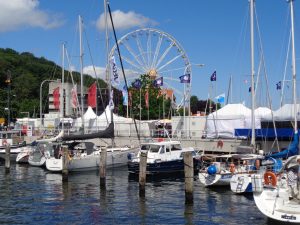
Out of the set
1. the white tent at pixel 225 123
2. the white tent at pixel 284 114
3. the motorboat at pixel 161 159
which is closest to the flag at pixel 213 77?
the white tent at pixel 225 123

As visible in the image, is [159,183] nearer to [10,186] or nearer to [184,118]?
[10,186]

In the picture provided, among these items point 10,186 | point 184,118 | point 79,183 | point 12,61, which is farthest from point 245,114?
point 12,61

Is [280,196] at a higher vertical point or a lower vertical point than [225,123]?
lower

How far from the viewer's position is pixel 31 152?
54.6m

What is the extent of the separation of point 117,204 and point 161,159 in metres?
12.6

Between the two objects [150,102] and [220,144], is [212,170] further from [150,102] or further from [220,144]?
[150,102]

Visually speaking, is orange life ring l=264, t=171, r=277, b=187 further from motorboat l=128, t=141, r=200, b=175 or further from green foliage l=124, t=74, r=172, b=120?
green foliage l=124, t=74, r=172, b=120

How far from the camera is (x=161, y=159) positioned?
42.1m

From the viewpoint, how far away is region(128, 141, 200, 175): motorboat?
41438 millimetres

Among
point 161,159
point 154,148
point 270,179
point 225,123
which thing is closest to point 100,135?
point 154,148

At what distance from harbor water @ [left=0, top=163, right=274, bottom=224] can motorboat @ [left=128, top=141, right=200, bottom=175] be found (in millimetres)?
1213

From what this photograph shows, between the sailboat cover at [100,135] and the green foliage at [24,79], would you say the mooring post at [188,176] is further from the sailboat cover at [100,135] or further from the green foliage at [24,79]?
the green foliage at [24,79]

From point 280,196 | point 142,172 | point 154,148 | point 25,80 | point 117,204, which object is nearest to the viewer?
point 280,196

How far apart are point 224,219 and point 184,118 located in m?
40.5
